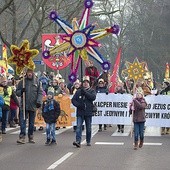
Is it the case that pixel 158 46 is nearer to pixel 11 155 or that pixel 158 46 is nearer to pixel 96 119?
pixel 96 119

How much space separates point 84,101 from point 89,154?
2.05m

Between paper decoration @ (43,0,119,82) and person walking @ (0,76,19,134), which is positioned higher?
paper decoration @ (43,0,119,82)

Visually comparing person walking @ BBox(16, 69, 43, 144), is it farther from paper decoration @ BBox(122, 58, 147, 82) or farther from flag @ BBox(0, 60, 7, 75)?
flag @ BBox(0, 60, 7, 75)

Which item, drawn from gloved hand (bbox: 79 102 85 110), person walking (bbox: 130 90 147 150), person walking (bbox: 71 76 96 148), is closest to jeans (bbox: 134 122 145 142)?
person walking (bbox: 130 90 147 150)

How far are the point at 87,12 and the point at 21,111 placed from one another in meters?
3.42

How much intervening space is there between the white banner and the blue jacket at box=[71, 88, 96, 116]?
4.35 metres

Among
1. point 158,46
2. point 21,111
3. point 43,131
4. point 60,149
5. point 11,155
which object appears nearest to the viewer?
point 11,155

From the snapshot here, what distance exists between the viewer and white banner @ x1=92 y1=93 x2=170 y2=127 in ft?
68.4

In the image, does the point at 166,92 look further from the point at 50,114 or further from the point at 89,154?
the point at 89,154

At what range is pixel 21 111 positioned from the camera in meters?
17.5

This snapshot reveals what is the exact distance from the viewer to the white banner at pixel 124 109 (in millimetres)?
20859

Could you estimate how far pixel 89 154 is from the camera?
15.3 meters

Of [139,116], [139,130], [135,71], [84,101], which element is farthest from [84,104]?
[135,71]

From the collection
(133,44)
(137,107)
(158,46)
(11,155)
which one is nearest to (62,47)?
(137,107)
